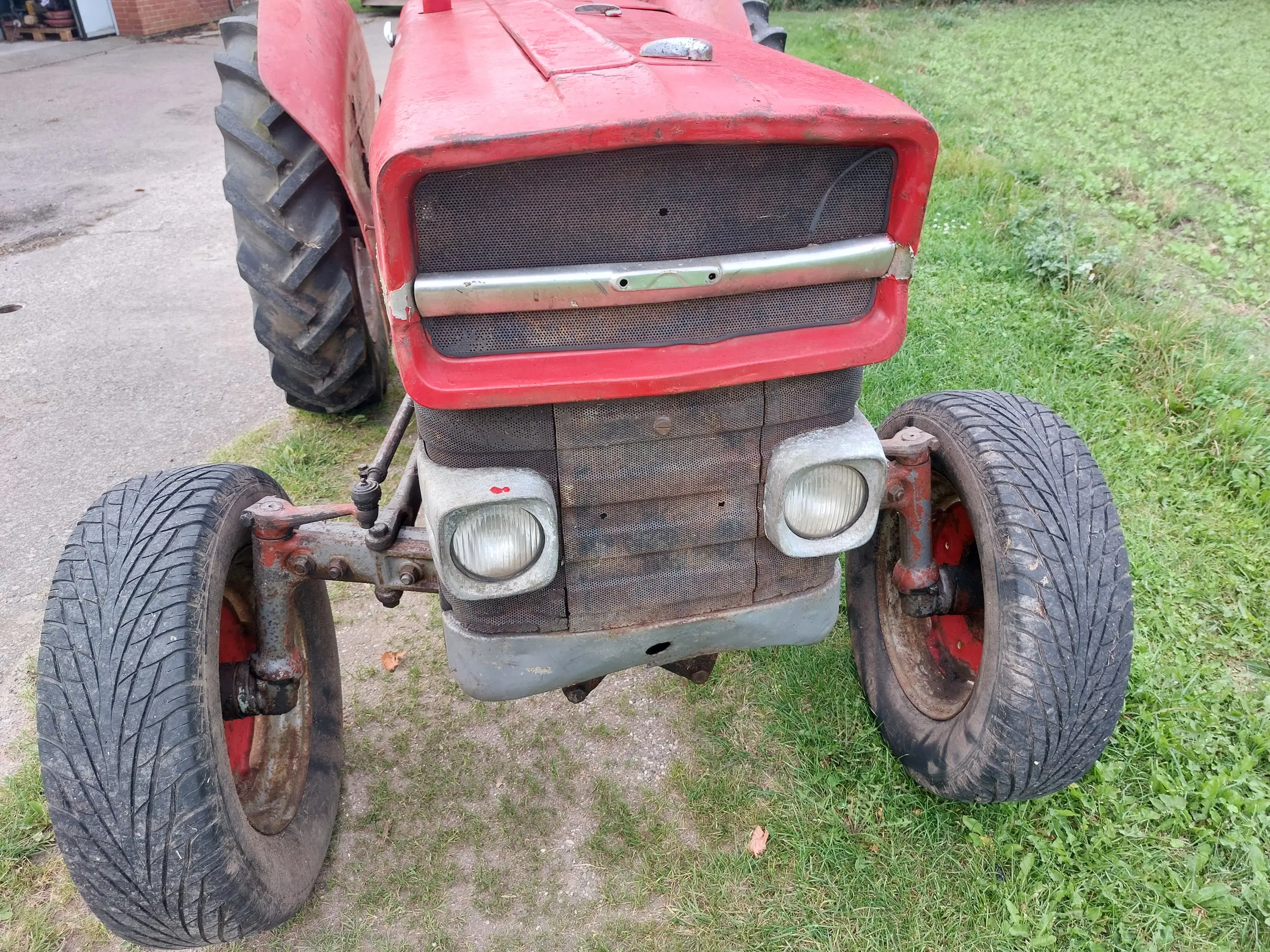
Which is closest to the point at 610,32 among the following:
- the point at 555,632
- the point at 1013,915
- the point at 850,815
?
the point at 555,632

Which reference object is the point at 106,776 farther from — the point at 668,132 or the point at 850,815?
the point at 850,815

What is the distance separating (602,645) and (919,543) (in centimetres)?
88

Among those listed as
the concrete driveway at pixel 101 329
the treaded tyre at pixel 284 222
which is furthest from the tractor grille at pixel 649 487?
the concrete driveway at pixel 101 329

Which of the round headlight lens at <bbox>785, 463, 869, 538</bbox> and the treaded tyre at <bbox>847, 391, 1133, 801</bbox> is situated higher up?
the round headlight lens at <bbox>785, 463, 869, 538</bbox>

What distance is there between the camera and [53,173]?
742 cm

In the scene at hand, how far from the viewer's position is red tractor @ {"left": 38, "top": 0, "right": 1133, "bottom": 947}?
4.97ft

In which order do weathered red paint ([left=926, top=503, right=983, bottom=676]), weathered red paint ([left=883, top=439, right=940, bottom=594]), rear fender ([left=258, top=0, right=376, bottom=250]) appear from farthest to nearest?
rear fender ([left=258, top=0, right=376, bottom=250])
weathered red paint ([left=926, top=503, right=983, bottom=676])
weathered red paint ([left=883, top=439, right=940, bottom=594])

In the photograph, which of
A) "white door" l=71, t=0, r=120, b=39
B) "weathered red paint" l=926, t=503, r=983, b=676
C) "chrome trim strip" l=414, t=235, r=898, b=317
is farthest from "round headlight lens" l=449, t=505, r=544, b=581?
"white door" l=71, t=0, r=120, b=39

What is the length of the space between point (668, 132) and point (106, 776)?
1.56 m

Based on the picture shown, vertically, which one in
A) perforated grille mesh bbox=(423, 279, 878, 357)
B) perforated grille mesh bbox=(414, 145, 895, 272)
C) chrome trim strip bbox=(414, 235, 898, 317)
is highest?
perforated grille mesh bbox=(414, 145, 895, 272)

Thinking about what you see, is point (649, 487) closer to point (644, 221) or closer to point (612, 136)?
point (644, 221)

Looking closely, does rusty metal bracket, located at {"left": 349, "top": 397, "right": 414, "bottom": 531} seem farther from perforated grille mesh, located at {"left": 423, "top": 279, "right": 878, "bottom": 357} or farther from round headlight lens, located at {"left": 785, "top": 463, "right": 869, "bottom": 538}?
round headlight lens, located at {"left": 785, "top": 463, "right": 869, "bottom": 538}

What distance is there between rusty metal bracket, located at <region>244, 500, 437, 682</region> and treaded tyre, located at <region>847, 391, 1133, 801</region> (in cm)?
131

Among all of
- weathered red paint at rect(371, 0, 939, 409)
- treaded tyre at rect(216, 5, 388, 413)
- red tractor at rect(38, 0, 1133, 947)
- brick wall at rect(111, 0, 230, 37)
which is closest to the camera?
weathered red paint at rect(371, 0, 939, 409)
